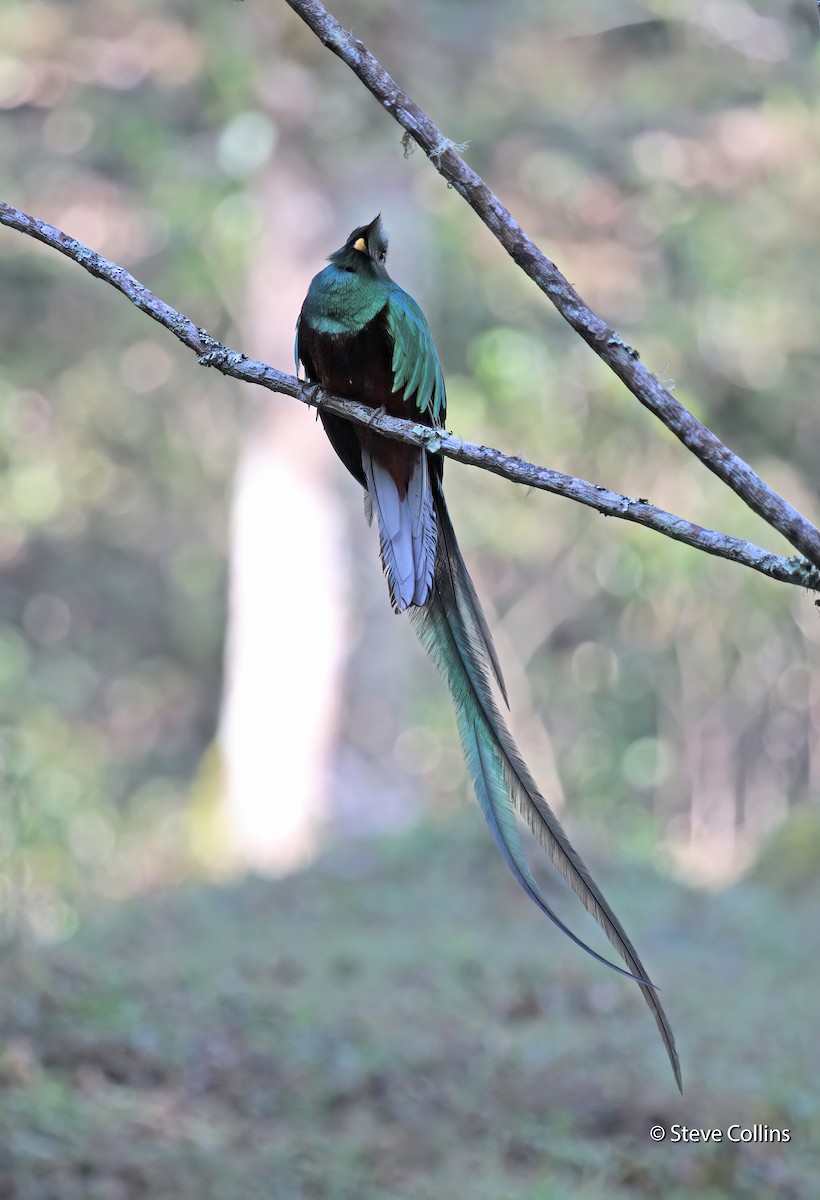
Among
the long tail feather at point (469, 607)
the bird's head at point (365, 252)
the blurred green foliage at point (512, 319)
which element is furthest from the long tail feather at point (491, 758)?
the blurred green foliage at point (512, 319)

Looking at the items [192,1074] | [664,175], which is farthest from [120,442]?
[192,1074]

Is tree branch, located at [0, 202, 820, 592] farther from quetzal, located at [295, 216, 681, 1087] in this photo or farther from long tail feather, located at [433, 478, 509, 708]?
long tail feather, located at [433, 478, 509, 708]

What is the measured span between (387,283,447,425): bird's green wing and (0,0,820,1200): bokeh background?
6.48 feet

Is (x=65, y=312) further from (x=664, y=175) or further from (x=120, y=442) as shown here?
(x=664, y=175)

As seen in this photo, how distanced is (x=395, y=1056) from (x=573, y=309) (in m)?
2.93

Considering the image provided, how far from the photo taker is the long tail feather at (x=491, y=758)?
1.93 meters

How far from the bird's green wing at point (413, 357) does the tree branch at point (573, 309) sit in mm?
489

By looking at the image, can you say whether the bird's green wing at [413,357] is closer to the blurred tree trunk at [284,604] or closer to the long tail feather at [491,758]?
the long tail feather at [491,758]

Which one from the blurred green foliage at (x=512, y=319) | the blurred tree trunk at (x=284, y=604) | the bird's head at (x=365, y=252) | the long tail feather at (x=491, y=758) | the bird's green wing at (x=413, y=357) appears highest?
the blurred green foliage at (x=512, y=319)

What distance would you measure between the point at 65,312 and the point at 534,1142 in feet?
25.4

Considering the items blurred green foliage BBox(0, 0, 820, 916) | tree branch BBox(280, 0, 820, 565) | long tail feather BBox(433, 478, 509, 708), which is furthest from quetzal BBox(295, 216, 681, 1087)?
blurred green foliage BBox(0, 0, 820, 916)

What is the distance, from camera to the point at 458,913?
6.39 m

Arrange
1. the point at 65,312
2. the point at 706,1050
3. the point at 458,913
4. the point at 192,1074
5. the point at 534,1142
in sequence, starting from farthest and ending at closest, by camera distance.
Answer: the point at 65,312, the point at 458,913, the point at 706,1050, the point at 192,1074, the point at 534,1142

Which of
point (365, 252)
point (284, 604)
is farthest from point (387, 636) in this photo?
point (365, 252)
